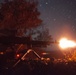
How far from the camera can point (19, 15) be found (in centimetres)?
3903

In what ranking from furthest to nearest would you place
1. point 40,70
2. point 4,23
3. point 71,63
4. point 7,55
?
point 4,23 < point 7,55 < point 71,63 < point 40,70

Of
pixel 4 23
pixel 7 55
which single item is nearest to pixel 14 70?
pixel 7 55

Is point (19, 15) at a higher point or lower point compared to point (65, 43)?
higher

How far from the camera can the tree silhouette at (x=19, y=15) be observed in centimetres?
3691

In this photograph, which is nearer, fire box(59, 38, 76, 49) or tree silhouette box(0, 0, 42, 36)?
fire box(59, 38, 76, 49)

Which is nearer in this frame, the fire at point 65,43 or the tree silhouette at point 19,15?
the fire at point 65,43

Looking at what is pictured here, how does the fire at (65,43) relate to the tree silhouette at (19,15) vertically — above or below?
below

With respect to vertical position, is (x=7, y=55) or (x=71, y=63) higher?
(x=7, y=55)

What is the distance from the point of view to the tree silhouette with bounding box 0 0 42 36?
121 feet

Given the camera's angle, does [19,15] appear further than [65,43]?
Yes

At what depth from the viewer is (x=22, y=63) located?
18.1 metres

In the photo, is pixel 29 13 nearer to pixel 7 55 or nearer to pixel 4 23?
pixel 4 23

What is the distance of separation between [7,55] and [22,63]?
288 centimetres

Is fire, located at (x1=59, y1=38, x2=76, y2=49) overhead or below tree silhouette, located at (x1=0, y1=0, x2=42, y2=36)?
below
